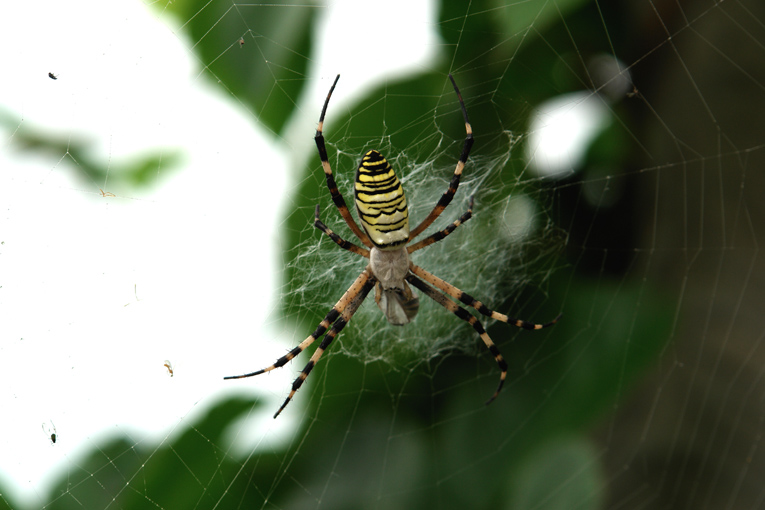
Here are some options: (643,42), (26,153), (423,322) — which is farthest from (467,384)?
(26,153)

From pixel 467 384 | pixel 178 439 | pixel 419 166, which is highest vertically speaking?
pixel 419 166

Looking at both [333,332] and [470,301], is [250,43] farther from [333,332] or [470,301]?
[470,301]

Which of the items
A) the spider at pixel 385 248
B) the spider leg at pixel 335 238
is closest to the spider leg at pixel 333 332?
the spider at pixel 385 248

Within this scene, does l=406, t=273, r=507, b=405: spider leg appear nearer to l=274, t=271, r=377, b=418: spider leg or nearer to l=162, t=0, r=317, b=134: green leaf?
l=274, t=271, r=377, b=418: spider leg

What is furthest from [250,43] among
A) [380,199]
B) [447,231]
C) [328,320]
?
[328,320]

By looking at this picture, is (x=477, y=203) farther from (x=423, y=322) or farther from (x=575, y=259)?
(x=423, y=322)

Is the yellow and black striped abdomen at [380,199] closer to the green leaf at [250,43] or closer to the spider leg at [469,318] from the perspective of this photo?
the green leaf at [250,43]

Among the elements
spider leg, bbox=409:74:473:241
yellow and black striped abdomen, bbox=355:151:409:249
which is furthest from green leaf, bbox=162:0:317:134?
spider leg, bbox=409:74:473:241
